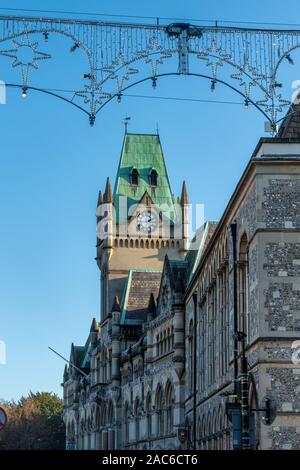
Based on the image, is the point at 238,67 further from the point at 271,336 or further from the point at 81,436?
the point at 81,436

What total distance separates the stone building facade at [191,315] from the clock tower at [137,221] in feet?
0.39

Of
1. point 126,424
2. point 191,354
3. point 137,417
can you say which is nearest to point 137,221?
point 126,424

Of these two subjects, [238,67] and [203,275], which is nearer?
[238,67]

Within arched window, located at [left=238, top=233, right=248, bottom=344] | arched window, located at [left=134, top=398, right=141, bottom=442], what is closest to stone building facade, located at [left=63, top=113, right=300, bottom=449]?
arched window, located at [left=238, top=233, right=248, bottom=344]

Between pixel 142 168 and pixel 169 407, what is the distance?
4792cm

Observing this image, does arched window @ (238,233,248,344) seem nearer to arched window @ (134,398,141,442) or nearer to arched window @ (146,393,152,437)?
arched window @ (146,393,152,437)

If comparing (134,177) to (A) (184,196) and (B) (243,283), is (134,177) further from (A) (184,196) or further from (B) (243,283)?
(B) (243,283)

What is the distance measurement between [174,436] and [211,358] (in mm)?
18410

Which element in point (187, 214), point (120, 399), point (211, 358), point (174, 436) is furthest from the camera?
point (187, 214)

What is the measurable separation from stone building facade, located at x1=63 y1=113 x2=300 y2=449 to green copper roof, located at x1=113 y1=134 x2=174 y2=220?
12cm

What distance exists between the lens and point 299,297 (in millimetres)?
31547

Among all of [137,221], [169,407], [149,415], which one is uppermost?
[137,221]

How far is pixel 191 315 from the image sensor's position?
5600cm

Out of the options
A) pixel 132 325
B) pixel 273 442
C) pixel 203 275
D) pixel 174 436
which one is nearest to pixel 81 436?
pixel 132 325
